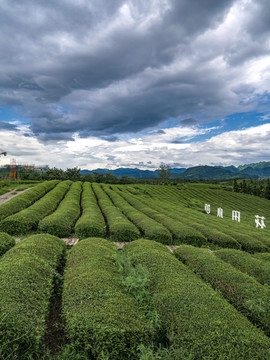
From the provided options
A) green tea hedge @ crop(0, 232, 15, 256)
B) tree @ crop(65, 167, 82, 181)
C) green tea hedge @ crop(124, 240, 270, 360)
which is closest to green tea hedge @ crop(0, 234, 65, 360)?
green tea hedge @ crop(0, 232, 15, 256)

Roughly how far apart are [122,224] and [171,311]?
7979mm

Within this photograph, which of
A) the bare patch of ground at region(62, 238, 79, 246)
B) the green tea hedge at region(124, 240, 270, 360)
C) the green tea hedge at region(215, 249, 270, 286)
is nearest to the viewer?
the green tea hedge at region(124, 240, 270, 360)

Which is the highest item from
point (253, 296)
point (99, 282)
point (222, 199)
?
point (99, 282)

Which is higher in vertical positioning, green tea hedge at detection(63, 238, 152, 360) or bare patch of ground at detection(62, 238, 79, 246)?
green tea hedge at detection(63, 238, 152, 360)

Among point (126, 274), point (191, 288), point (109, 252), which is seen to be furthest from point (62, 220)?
point (191, 288)

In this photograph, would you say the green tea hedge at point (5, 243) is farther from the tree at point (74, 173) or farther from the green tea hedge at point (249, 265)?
the tree at point (74, 173)

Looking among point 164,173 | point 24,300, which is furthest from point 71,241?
point 164,173

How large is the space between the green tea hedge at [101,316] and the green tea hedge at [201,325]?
632 mm

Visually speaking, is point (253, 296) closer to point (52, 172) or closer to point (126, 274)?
point (126, 274)

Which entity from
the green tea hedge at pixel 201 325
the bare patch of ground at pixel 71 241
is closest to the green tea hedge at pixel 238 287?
the green tea hedge at pixel 201 325

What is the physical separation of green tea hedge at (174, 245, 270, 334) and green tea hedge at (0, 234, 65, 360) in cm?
468

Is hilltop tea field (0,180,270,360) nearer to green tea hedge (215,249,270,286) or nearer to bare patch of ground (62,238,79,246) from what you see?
green tea hedge (215,249,270,286)

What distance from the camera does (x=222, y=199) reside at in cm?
6594

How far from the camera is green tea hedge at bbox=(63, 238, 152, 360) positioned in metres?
3.69
